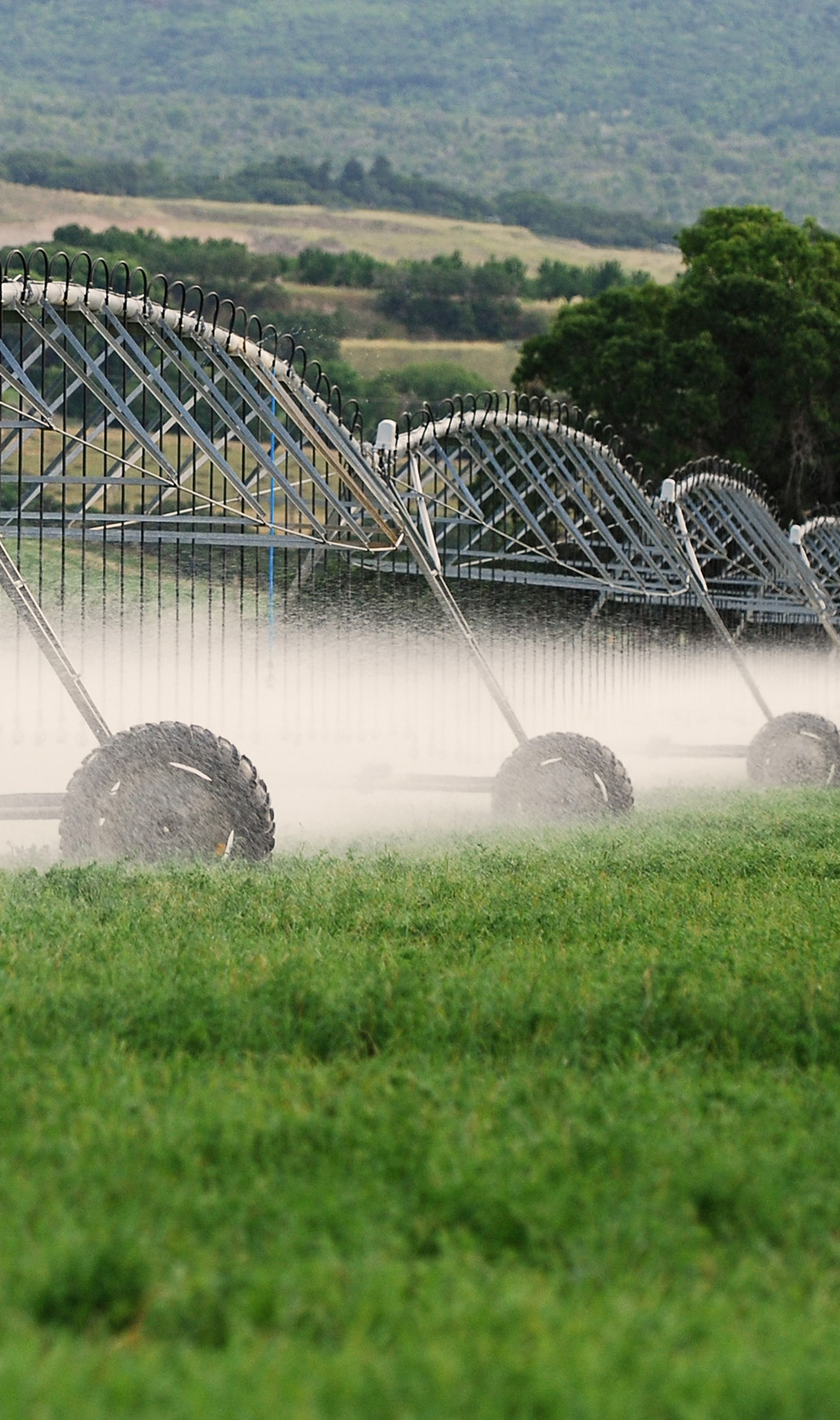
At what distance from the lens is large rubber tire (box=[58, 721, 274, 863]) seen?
836cm

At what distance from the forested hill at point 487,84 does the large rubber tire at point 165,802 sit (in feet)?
425

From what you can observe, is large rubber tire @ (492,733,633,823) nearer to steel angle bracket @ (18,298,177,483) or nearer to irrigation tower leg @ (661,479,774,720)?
steel angle bracket @ (18,298,177,483)

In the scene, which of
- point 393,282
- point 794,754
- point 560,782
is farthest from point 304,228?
point 560,782

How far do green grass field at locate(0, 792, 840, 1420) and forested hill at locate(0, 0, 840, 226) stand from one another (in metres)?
133

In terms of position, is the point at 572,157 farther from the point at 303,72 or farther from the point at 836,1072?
the point at 836,1072

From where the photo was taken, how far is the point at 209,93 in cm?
14375

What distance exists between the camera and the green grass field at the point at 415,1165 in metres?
2.74

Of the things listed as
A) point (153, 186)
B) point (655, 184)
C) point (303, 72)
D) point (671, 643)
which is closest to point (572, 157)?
point (655, 184)

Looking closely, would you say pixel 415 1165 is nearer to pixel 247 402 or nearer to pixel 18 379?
pixel 18 379

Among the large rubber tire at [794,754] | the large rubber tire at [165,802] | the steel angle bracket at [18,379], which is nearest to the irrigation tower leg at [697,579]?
the large rubber tire at [794,754]

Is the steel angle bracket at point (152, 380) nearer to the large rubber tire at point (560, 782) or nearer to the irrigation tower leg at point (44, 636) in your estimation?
the irrigation tower leg at point (44, 636)

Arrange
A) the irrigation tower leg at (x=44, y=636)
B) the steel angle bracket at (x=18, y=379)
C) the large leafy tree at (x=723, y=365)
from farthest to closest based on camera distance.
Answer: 1. the large leafy tree at (x=723, y=365)
2. the irrigation tower leg at (x=44, y=636)
3. the steel angle bracket at (x=18, y=379)

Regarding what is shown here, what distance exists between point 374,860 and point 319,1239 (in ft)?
16.8

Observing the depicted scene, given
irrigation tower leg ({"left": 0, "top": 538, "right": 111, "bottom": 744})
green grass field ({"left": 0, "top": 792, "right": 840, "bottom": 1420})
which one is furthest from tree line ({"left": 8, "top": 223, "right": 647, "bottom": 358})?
green grass field ({"left": 0, "top": 792, "right": 840, "bottom": 1420})
